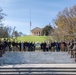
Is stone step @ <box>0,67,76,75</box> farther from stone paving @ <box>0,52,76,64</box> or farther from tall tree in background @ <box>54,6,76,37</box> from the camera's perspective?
tall tree in background @ <box>54,6,76,37</box>

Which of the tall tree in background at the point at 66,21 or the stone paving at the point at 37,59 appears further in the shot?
the tall tree in background at the point at 66,21

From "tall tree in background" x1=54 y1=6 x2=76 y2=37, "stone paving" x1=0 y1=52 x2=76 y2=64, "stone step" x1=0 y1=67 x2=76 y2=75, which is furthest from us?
"tall tree in background" x1=54 y1=6 x2=76 y2=37

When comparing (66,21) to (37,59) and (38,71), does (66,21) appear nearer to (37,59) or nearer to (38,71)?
(37,59)

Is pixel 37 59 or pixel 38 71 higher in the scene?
pixel 37 59

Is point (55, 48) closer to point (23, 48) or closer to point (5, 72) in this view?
point (23, 48)

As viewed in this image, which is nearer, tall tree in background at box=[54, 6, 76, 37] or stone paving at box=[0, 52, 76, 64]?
stone paving at box=[0, 52, 76, 64]

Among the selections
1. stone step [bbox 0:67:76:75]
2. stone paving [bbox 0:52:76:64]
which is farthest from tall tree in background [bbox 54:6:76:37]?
stone step [bbox 0:67:76:75]

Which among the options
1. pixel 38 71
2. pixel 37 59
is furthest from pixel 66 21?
pixel 38 71

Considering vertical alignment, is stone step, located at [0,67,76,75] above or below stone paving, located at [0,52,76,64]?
below

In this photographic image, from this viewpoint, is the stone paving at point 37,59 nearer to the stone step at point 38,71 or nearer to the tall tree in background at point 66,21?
the stone step at point 38,71

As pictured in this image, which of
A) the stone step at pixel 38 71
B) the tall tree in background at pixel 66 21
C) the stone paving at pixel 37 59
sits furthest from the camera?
the tall tree in background at pixel 66 21

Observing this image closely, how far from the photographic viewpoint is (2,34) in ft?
214

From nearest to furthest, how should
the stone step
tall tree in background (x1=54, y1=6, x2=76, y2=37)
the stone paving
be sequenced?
the stone step → the stone paving → tall tree in background (x1=54, y1=6, x2=76, y2=37)

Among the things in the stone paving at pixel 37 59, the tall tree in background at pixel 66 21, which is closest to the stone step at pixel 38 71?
the stone paving at pixel 37 59
